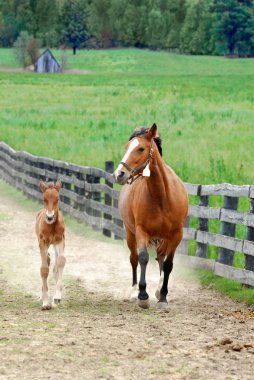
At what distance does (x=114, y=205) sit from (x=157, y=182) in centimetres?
693

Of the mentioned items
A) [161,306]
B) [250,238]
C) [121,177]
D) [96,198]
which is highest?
[121,177]

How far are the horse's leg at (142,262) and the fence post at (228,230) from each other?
6.89 ft

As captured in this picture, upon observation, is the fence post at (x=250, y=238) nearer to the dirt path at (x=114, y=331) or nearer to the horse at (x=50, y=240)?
the dirt path at (x=114, y=331)

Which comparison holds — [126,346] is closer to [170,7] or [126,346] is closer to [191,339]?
[191,339]

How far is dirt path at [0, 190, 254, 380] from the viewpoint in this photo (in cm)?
732

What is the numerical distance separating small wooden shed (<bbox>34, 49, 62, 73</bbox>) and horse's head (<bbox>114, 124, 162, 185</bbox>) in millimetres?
127291

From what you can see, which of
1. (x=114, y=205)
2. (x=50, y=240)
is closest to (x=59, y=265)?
(x=50, y=240)

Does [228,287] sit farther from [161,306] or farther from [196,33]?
[196,33]

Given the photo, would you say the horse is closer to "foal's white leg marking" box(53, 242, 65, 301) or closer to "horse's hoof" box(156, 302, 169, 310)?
"foal's white leg marking" box(53, 242, 65, 301)

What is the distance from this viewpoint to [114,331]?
29.4 ft

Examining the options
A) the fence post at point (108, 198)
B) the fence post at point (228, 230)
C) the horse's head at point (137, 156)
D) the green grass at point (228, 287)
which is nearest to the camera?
the horse's head at point (137, 156)

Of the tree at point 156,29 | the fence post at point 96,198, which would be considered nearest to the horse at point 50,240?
the fence post at point 96,198

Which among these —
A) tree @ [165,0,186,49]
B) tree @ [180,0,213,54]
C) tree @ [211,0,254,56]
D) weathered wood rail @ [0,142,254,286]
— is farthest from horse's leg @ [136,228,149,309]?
tree @ [165,0,186,49]

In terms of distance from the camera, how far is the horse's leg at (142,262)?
10141mm
